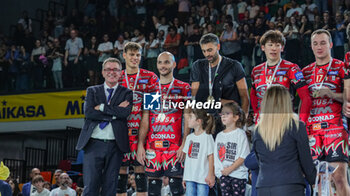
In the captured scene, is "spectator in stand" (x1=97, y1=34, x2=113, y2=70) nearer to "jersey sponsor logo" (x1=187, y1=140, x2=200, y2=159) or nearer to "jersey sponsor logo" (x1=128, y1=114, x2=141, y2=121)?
"jersey sponsor logo" (x1=128, y1=114, x2=141, y2=121)

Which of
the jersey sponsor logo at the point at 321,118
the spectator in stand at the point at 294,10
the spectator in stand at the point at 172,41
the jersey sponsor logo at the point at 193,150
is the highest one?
the spectator in stand at the point at 294,10

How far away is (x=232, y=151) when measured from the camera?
6.10m

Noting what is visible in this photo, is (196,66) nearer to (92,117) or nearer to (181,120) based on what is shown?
(181,120)

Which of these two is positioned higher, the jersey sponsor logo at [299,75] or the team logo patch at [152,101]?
the jersey sponsor logo at [299,75]

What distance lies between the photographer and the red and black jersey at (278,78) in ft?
20.3

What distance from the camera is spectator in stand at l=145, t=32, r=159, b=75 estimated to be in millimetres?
13102

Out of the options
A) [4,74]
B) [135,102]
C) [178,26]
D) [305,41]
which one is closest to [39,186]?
[135,102]

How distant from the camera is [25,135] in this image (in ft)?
61.2

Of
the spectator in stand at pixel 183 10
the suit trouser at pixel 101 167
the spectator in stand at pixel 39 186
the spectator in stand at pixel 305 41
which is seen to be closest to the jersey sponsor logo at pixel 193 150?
the suit trouser at pixel 101 167

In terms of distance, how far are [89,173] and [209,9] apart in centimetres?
958

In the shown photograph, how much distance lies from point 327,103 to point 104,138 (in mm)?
2460

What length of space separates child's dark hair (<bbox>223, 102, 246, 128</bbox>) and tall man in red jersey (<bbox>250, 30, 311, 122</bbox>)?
7.2 inches

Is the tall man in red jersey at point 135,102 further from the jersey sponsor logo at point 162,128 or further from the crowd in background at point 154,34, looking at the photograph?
the crowd in background at point 154,34

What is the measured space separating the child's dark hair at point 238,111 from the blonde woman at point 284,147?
70.7 inches
